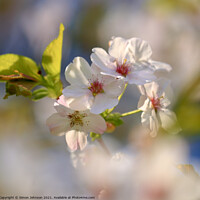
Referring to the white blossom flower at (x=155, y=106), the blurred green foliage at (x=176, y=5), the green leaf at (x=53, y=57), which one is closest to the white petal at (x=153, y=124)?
the white blossom flower at (x=155, y=106)

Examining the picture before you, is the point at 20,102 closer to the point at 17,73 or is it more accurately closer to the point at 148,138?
the point at 17,73

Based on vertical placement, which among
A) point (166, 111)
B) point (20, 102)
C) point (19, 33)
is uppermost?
point (166, 111)

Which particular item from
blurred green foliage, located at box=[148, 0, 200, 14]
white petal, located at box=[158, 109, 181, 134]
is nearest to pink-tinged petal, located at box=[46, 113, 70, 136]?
white petal, located at box=[158, 109, 181, 134]

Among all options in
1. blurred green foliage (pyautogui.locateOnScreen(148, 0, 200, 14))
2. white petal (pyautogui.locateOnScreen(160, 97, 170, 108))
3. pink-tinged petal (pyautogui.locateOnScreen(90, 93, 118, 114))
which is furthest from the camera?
blurred green foliage (pyautogui.locateOnScreen(148, 0, 200, 14))

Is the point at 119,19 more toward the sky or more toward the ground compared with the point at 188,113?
more toward the ground

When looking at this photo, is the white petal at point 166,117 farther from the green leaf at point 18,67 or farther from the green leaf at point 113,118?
the green leaf at point 18,67

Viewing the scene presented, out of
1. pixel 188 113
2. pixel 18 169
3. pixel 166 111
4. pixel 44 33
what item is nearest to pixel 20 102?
pixel 44 33

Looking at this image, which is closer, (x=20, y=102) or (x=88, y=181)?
(x=88, y=181)

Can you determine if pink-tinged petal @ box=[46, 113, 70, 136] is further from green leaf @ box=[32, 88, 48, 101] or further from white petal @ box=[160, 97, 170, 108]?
white petal @ box=[160, 97, 170, 108]
